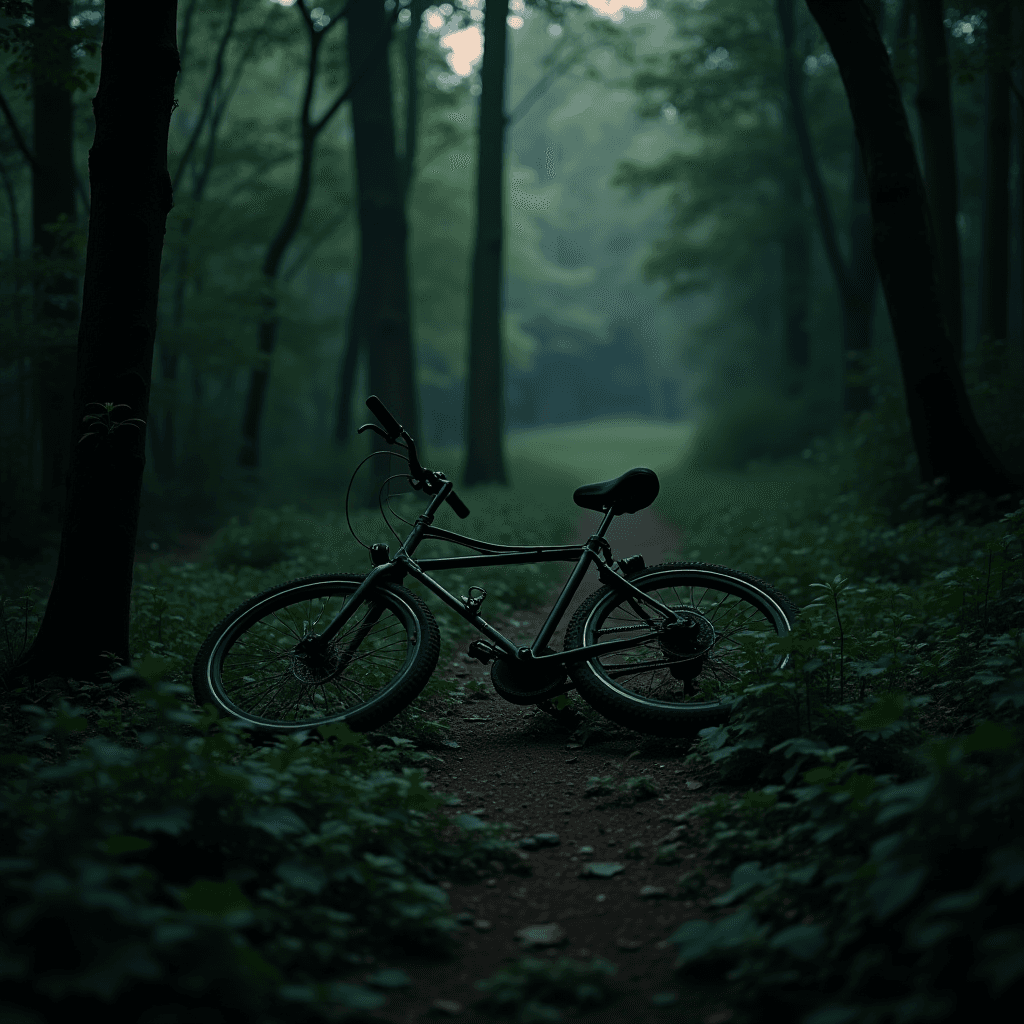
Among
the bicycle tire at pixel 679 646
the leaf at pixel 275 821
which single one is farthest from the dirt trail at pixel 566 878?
the leaf at pixel 275 821

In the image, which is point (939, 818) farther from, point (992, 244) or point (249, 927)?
point (992, 244)

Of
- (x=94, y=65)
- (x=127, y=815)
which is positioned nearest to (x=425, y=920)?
(x=127, y=815)

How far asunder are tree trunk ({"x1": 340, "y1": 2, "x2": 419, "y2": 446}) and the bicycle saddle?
36.4 ft

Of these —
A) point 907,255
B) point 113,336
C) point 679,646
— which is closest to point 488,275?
point 907,255

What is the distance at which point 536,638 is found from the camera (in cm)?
407

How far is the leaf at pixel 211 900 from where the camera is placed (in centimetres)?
198

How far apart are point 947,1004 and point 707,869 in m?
1.30

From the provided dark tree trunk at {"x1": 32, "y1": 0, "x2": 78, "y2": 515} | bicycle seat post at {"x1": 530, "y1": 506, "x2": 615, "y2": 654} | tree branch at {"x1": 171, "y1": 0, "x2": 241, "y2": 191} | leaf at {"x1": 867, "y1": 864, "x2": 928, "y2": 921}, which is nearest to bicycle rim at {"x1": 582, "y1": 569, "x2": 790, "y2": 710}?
bicycle seat post at {"x1": 530, "y1": 506, "x2": 615, "y2": 654}

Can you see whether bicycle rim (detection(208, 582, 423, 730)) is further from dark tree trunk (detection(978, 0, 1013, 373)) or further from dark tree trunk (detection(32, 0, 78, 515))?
dark tree trunk (detection(978, 0, 1013, 373))

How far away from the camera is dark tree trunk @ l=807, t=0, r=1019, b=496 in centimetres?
695

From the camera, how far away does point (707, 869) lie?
9.52ft

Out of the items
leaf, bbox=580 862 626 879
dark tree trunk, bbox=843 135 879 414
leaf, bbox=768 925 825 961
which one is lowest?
leaf, bbox=580 862 626 879

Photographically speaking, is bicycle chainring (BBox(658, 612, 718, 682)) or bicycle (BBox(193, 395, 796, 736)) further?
bicycle chainring (BBox(658, 612, 718, 682))

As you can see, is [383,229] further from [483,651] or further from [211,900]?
[211,900]
